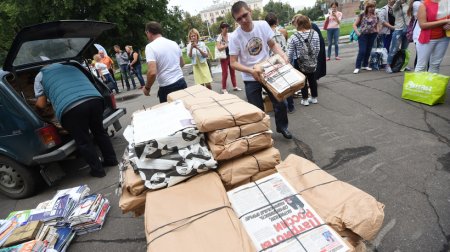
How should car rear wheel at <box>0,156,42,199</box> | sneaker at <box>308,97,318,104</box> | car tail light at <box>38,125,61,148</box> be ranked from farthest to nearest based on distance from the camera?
sneaker at <box>308,97,318,104</box> < car rear wheel at <box>0,156,42,199</box> < car tail light at <box>38,125,61,148</box>

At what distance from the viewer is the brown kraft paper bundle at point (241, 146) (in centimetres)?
191

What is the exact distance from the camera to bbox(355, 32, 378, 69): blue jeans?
6824 millimetres

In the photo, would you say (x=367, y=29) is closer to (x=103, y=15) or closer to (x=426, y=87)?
(x=426, y=87)

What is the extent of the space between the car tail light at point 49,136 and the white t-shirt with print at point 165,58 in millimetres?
1617

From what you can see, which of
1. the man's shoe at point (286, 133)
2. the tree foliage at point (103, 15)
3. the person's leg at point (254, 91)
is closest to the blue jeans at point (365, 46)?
the man's shoe at point (286, 133)

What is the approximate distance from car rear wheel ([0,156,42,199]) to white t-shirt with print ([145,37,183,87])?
7.33 ft

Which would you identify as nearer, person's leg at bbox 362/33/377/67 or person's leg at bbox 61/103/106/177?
person's leg at bbox 61/103/106/177

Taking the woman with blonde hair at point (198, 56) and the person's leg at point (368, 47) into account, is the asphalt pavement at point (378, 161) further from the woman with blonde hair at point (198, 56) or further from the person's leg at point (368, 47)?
the woman with blonde hair at point (198, 56)

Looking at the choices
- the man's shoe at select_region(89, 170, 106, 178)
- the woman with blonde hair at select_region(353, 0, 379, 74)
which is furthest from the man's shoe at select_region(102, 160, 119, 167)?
the woman with blonde hair at select_region(353, 0, 379, 74)

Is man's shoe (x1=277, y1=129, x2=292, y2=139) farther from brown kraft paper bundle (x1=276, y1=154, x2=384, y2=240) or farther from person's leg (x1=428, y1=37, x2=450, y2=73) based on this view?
person's leg (x1=428, y1=37, x2=450, y2=73)

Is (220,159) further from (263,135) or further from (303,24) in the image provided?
(303,24)

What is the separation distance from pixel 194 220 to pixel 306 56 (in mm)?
4101

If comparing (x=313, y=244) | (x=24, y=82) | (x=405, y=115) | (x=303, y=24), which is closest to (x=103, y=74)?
(x=24, y=82)

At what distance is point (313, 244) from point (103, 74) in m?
10.6
